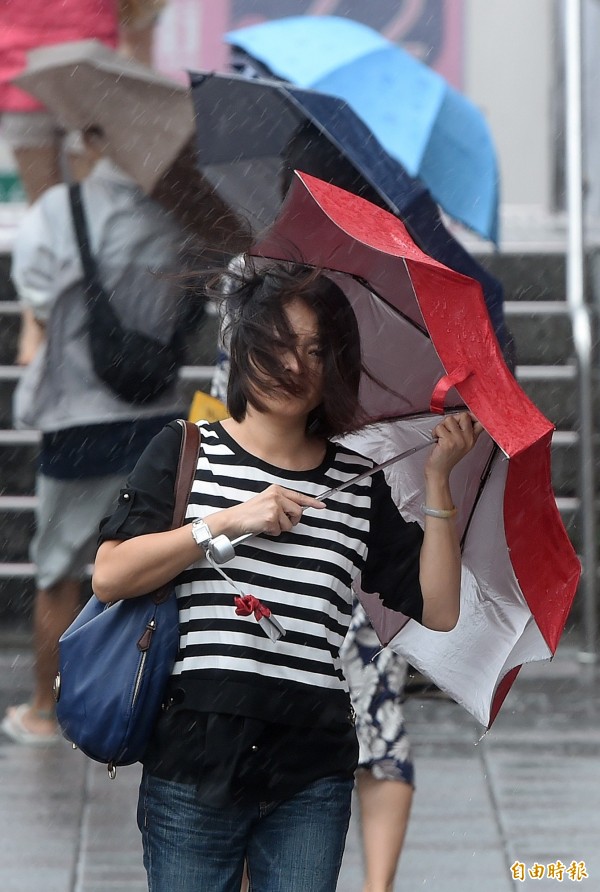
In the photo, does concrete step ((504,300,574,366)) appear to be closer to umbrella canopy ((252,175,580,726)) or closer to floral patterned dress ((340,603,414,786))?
floral patterned dress ((340,603,414,786))

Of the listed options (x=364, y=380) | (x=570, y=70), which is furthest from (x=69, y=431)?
(x=570, y=70)

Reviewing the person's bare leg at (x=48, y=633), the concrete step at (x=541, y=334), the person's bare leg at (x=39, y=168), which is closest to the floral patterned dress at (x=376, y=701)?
the person's bare leg at (x=48, y=633)

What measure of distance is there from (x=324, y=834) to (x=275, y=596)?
1.60ft

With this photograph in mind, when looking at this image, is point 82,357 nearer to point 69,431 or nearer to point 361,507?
point 69,431

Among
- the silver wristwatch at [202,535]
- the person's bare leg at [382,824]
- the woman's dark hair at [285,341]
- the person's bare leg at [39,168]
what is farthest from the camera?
the person's bare leg at [39,168]

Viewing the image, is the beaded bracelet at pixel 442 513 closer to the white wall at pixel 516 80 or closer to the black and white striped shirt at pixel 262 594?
the black and white striped shirt at pixel 262 594

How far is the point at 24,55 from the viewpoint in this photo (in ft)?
25.6

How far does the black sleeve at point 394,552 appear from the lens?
9.77 feet

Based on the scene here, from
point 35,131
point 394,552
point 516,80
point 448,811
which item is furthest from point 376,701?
point 516,80

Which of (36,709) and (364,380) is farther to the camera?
(36,709)

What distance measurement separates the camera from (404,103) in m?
5.78

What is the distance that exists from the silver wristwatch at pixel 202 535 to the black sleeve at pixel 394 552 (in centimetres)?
40

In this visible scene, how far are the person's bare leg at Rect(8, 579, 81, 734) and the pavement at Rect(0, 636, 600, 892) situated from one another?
5.4 inches

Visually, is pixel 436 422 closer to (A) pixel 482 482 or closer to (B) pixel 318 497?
(A) pixel 482 482
